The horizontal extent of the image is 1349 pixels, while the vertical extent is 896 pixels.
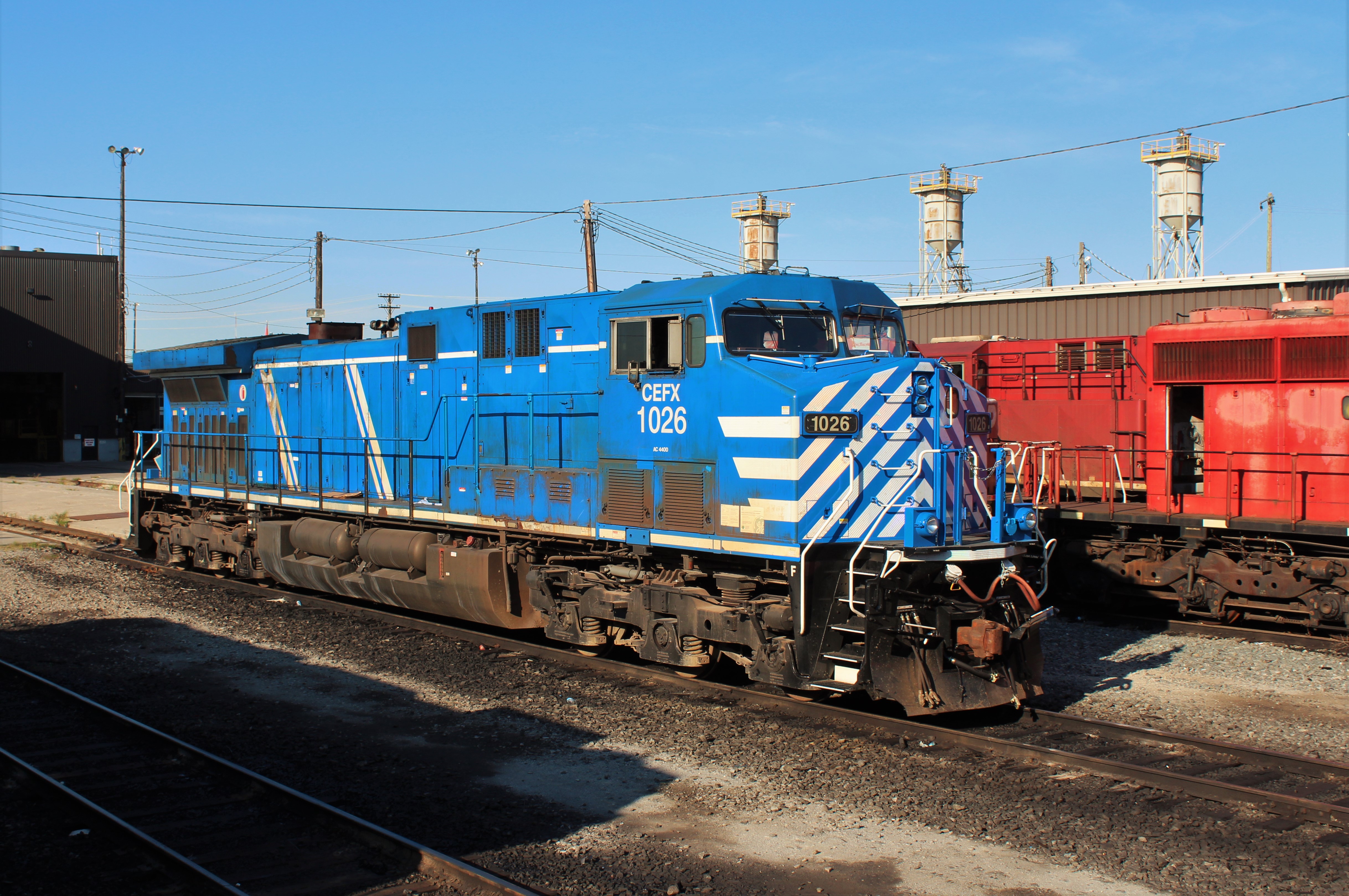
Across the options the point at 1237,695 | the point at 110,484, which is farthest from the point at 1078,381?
the point at 110,484

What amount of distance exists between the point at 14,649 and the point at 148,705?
130 inches

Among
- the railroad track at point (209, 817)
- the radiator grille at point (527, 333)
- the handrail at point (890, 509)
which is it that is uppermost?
the radiator grille at point (527, 333)

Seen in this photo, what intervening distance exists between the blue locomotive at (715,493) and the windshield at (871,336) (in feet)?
0.09

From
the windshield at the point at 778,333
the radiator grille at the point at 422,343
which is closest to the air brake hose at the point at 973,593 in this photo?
the windshield at the point at 778,333

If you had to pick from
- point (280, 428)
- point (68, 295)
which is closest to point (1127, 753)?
point (280, 428)

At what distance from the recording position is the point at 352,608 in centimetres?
1286

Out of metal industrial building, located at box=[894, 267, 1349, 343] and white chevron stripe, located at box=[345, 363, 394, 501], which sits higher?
metal industrial building, located at box=[894, 267, 1349, 343]

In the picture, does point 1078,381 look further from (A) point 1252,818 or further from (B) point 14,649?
(B) point 14,649

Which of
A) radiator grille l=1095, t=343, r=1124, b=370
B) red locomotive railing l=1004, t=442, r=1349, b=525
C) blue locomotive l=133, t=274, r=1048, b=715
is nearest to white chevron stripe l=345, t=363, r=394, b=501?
blue locomotive l=133, t=274, r=1048, b=715

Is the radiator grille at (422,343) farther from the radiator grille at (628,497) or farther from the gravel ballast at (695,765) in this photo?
the radiator grille at (628,497)

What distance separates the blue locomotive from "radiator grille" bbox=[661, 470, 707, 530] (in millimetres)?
24

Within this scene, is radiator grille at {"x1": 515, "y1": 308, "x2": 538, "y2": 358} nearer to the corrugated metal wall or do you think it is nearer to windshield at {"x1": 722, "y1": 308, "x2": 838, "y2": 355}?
windshield at {"x1": 722, "y1": 308, "x2": 838, "y2": 355}

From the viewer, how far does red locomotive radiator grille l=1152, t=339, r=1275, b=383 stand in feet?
38.5

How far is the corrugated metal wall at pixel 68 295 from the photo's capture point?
45.1 metres
